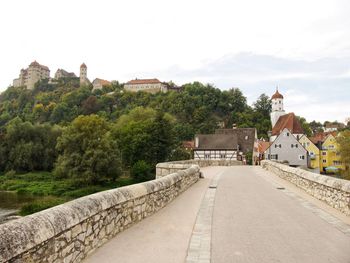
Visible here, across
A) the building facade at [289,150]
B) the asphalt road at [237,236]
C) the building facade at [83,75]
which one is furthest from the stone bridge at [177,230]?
the building facade at [83,75]

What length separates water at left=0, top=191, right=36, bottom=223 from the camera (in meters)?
26.1

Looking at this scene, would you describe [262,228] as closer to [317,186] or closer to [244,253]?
[244,253]

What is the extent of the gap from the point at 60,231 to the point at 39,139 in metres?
56.0

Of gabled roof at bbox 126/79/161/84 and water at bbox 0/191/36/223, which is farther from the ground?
gabled roof at bbox 126/79/161/84

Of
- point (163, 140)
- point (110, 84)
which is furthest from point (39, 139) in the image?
point (110, 84)

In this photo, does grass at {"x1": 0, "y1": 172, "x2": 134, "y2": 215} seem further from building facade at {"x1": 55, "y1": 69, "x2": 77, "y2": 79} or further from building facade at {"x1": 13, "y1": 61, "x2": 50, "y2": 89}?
building facade at {"x1": 55, "y1": 69, "x2": 77, "y2": 79}

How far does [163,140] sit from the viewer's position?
45.3 metres

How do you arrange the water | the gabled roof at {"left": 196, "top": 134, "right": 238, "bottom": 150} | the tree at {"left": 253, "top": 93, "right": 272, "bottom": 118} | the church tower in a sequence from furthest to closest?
the tree at {"left": 253, "top": 93, "right": 272, "bottom": 118}
the church tower
the gabled roof at {"left": 196, "top": 134, "right": 238, "bottom": 150}
the water

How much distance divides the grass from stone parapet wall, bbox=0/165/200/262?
27.9 m

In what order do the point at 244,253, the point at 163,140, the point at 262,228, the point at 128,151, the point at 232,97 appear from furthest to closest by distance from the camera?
the point at 232,97 < the point at 128,151 < the point at 163,140 < the point at 262,228 < the point at 244,253

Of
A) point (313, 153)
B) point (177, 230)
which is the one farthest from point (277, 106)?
point (177, 230)

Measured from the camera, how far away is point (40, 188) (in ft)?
133

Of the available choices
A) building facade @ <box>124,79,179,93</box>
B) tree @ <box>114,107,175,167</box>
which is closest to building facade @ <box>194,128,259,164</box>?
tree @ <box>114,107,175,167</box>

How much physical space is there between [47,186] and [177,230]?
39039 mm
